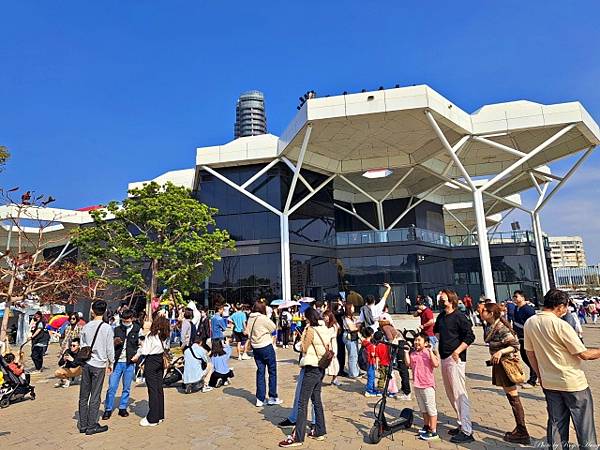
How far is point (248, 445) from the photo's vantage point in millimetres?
4926

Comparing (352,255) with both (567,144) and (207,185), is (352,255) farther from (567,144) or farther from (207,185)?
(567,144)

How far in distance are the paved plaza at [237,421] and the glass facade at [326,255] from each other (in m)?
16.6

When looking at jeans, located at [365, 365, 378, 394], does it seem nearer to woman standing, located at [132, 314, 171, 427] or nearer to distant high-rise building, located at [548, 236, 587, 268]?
woman standing, located at [132, 314, 171, 427]

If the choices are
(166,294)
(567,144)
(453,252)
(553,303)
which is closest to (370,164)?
(453,252)

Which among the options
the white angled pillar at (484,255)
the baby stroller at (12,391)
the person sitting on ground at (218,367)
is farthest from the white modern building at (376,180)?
the baby stroller at (12,391)

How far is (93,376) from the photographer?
577 cm

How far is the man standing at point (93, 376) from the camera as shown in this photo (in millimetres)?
5738

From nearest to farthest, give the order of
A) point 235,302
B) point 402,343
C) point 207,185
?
point 402,343 → point 235,302 → point 207,185

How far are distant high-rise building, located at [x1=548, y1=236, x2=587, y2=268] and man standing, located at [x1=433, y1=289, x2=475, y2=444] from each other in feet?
644

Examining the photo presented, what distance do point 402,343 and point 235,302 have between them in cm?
Answer: 2014

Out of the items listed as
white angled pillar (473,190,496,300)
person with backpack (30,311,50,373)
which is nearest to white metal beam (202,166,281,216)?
white angled pillar (473,190,496,300)

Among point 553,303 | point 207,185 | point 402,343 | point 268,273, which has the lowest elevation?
point 402,343

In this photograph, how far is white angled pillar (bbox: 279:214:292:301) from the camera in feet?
78.6

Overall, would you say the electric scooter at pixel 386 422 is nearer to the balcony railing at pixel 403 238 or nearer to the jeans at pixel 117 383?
the jeans at pixel 117 383
